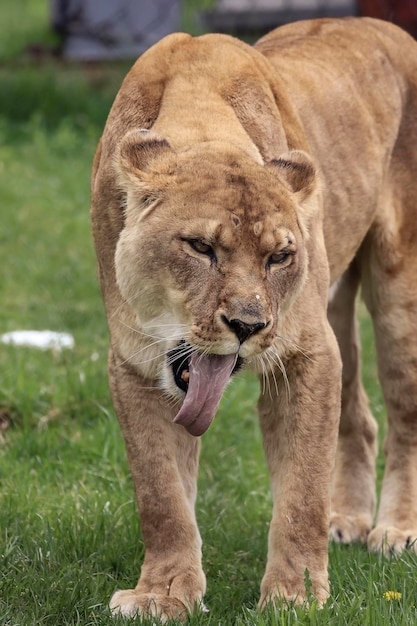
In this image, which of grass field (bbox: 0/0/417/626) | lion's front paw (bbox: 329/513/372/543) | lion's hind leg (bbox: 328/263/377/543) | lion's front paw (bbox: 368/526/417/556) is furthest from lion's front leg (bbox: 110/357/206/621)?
lion's hind leg (bbox: 328/263/377/543)

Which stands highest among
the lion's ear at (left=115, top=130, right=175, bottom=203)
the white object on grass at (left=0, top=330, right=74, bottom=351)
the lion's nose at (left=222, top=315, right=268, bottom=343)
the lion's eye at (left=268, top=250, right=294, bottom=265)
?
the lion's ear at (left=115, top=130, right=175, bottom=203)

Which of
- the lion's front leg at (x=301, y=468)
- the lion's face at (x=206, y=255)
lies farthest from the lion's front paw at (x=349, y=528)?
the lion's face at (x=206, y=255)

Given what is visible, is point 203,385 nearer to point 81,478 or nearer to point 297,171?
point 297,171

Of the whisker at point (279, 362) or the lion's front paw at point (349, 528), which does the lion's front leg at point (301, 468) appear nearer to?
the whisker at point (279, 362)

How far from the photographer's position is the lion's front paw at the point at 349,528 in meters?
4.32

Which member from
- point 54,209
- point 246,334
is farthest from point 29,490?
point 54,209

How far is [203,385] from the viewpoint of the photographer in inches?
122

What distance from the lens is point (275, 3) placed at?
1090 cm

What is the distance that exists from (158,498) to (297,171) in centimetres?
89

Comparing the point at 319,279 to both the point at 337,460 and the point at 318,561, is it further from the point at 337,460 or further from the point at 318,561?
the point at 337,460

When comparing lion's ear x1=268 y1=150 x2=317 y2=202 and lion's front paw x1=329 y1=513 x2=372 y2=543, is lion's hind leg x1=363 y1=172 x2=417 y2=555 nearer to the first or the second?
lion's front paw x1=329 y1=513 x2=372 y2=543

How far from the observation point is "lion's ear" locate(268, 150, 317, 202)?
3346mm

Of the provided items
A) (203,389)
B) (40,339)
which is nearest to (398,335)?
(203,389)

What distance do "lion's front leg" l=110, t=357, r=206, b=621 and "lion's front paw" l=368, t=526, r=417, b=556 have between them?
80 centimetres
